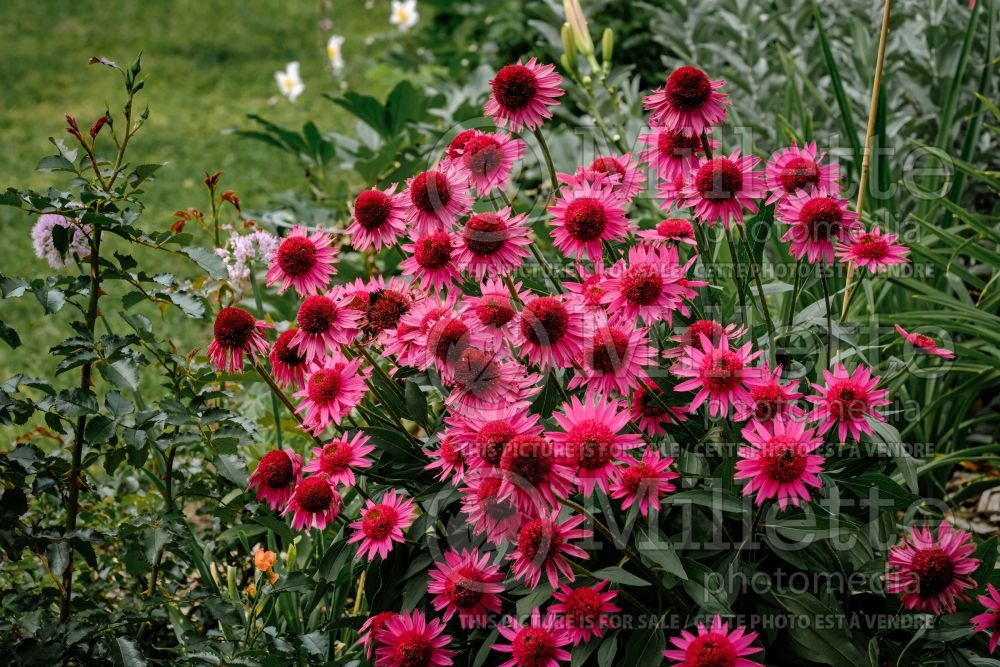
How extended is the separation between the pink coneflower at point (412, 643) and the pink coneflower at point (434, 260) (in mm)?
509

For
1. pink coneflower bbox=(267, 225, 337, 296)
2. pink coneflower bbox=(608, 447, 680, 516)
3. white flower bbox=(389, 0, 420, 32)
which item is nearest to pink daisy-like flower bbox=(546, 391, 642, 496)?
pink coneflower bbox=(608, 447, 680, 516)

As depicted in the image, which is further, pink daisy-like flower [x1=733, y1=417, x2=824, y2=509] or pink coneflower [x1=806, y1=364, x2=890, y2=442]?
pink coneflower [x1=806, y1=364, x2=890, y2=442]

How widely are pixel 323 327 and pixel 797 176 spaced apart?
2.54 feet

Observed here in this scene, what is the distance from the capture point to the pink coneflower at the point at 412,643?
1.31 meters

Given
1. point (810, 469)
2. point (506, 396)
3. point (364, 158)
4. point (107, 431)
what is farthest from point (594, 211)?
point (364, 158)

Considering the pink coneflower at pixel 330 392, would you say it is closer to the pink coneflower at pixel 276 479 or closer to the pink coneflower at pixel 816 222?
the pink coneflower at pixel 276 479

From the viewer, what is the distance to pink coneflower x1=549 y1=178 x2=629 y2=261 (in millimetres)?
1341

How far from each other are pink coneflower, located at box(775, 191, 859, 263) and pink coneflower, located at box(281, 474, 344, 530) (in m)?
0.81

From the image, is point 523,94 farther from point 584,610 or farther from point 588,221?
point 584,610

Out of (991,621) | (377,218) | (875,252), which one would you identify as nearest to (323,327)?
(377,218)

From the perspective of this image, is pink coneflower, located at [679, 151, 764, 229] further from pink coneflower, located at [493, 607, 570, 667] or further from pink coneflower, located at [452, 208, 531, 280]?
pink coneflower, located at [493, 607, 570, 667]

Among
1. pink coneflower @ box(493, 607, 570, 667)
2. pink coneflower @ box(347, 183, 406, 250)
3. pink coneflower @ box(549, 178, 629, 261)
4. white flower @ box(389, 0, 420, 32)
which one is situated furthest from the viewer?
white flower @ box(389, 0, 420, 32)

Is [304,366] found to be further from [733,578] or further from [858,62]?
[858,62]

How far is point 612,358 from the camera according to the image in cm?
124
